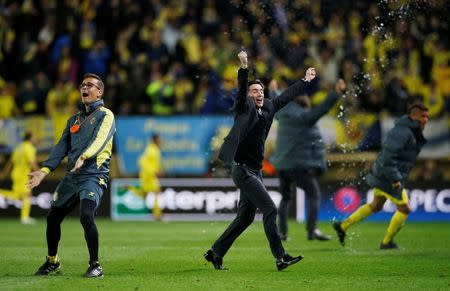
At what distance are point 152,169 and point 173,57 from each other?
4.50m

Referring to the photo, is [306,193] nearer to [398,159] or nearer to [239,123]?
[398,159]

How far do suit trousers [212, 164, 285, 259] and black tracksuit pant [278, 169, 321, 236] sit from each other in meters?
4.79

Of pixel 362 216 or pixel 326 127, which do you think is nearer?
pixel 362 216

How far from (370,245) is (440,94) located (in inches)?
405

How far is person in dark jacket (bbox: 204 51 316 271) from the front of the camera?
11.6 metres

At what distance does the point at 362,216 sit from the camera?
15594mm

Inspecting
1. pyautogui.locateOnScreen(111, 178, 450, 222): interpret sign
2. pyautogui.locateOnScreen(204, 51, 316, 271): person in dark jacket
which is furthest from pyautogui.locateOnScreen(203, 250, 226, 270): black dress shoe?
pyautogui.locateOnScreen(111, 178, 450, 222): interpret sign

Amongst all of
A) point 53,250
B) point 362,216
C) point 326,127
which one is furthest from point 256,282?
point 326,127

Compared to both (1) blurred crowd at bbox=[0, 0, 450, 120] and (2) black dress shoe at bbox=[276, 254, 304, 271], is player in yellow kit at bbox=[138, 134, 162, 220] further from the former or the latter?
(2) black dress shoe at bbox=[276, 254, 304, 271]

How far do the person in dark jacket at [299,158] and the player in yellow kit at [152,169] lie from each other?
23.8 feet

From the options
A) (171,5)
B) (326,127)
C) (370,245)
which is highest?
(171,5)

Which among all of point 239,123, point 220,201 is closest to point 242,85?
point 239,123

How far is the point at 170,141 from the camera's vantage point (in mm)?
25156

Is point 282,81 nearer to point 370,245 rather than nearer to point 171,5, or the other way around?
point 370,245
